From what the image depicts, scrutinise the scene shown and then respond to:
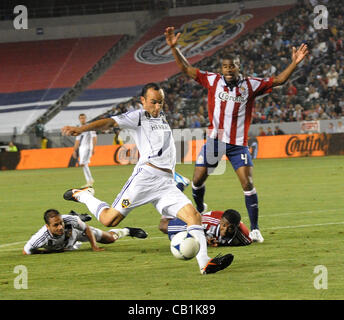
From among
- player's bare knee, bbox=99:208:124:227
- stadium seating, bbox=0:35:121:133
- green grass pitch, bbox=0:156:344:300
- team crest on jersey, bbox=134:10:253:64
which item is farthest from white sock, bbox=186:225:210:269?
team crest on jersey, bbox=134:10:253:64

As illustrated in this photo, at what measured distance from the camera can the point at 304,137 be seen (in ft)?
112

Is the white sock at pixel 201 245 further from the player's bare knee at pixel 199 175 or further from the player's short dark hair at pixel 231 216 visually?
the player's bare knee at pixel 199 175

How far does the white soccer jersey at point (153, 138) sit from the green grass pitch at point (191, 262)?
4.32 ft

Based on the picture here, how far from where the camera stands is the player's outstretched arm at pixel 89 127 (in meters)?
8.39

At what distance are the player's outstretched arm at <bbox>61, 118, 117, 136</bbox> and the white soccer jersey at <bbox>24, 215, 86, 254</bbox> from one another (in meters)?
2.32

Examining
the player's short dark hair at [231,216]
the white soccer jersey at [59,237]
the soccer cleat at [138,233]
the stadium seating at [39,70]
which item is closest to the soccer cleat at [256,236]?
the player's short dark hair at [231,216]

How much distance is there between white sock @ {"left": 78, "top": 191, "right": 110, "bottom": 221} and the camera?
32.1 ft

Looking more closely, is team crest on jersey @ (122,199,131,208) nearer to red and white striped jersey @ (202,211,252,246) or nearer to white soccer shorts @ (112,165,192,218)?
white soccer shorts @ (112,165,192,218)

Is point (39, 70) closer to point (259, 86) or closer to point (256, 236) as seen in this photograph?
point (259, 86)

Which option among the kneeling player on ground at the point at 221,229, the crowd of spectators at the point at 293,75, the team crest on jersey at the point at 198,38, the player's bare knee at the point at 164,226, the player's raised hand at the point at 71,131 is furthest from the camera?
the team crest on jersey at the point at 198,38

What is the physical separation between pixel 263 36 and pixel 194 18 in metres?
7.89

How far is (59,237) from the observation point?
415 inches

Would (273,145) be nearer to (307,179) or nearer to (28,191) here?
(307,179)
